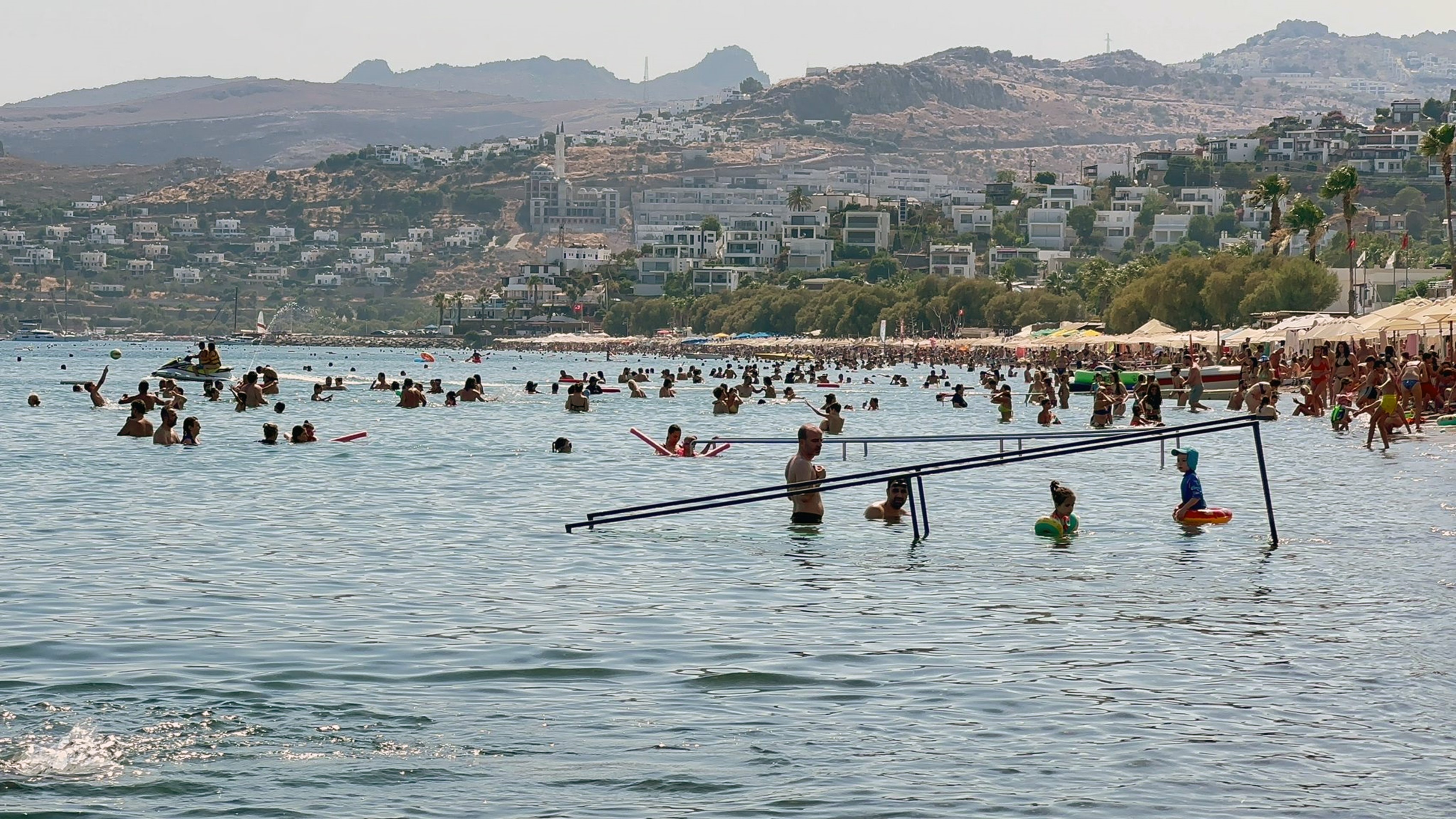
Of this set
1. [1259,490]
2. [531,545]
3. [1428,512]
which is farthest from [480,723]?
[1259,490]

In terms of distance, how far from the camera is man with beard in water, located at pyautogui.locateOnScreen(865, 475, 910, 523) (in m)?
23.2

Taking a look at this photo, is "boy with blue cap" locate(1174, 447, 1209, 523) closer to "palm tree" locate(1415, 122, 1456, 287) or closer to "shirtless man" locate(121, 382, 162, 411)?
"shirtless man" locate(121, 382, 162, 411)

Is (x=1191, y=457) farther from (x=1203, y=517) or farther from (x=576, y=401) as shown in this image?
(x=576, y=401)

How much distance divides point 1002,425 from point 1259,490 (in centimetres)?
2138

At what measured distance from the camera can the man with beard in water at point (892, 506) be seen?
23.2m

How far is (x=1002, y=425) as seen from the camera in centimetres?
4988

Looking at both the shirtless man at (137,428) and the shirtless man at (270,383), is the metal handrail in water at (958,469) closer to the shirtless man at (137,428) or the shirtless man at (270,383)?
the shirtless man at (137,428)

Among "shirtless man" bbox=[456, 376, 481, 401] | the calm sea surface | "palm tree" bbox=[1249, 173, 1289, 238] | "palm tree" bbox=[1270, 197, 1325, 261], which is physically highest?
"palm tree" bbox=[1249, 173, 1289, 238]

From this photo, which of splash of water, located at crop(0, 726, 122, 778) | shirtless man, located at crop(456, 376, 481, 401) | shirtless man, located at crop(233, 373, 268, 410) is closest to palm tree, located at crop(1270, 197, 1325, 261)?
shirtless man, located at crop(456, 376, 481, 401)

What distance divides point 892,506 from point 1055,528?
7.84ft

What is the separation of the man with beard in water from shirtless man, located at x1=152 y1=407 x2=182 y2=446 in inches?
780

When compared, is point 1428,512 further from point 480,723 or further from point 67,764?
point 67,764

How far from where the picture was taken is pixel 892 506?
23.3 metres

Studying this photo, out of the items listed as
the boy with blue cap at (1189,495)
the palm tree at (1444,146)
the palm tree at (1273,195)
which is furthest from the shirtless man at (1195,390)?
the palm tree at (1273,195)
